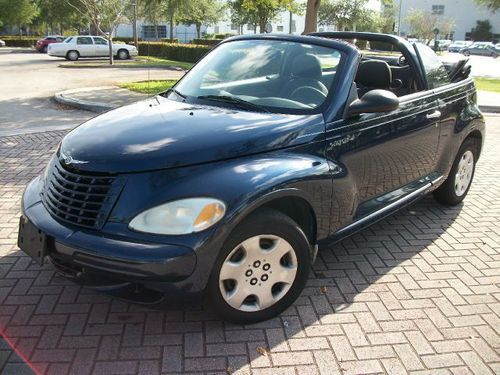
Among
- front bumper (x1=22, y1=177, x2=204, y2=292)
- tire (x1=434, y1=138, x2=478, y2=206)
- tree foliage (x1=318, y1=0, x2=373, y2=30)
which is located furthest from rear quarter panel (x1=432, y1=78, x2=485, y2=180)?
tree foliage (x1=318, y1=0, x2=373, y2=30)

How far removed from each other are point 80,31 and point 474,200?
6808 centimetres

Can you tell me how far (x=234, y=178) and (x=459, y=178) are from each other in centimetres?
346

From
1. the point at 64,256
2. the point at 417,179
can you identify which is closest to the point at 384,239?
the point at 417,179

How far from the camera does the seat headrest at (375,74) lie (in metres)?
4.36

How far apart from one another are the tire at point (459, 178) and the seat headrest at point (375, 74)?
4.33ft

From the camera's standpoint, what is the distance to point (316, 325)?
10.3ft

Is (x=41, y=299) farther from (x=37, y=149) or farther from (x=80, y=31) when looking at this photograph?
(x=80, y=31)

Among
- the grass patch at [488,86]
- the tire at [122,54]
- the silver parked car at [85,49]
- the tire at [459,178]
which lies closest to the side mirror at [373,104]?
the tire at [459,178]

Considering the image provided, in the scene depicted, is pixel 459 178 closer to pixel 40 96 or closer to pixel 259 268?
pixel 259 268

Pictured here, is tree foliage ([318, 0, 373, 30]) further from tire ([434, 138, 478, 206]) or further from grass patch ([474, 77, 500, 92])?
tire ([434, 138, 478, 206])

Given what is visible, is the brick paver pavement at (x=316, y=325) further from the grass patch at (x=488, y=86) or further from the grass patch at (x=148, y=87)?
the grass patch at (x=488, y=86)

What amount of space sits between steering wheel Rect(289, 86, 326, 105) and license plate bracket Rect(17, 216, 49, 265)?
1.91m

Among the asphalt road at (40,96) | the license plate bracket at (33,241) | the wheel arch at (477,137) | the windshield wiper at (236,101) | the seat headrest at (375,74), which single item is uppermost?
the seat headrest at (375,74)

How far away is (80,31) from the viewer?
65438 millimetres
